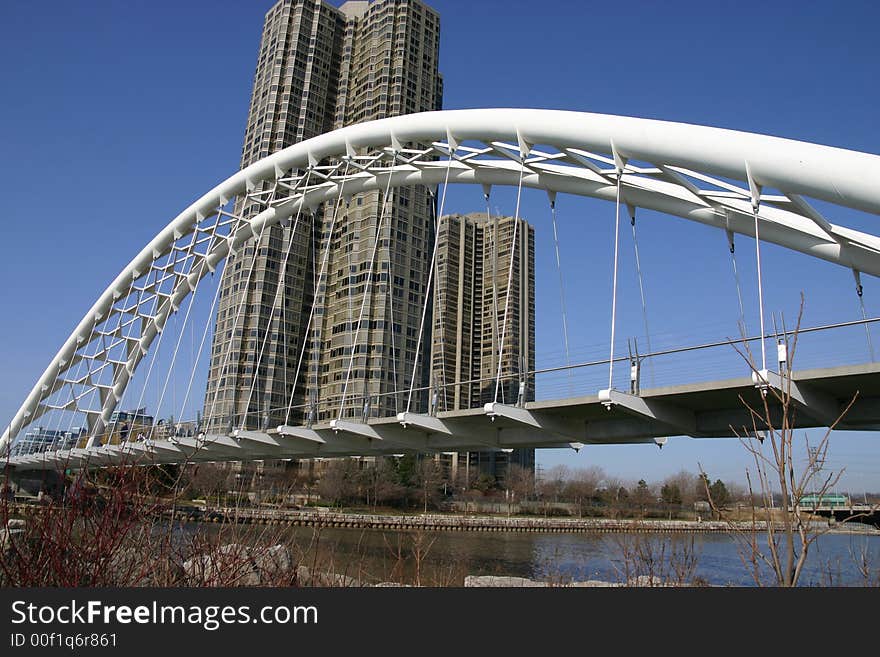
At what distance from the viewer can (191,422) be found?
25109 millimetres

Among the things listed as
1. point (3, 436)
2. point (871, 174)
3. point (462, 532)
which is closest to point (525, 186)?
point (871, 174)

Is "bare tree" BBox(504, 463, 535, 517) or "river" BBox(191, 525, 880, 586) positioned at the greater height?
"bare tree" BBox(504, 463, 535, 517)

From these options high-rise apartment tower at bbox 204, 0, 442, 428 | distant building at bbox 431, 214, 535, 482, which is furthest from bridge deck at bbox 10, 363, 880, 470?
distant building at bbox 431, 214, 535, 482

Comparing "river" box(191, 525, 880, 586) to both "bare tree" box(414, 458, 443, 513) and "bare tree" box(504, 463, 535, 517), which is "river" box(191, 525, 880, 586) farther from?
"bare tree" box(504, 463, 535, 517)

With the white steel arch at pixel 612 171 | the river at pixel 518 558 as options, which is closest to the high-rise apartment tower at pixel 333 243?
the river at pixel 518 558

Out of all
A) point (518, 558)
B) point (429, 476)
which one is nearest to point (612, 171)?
point (518, 558)

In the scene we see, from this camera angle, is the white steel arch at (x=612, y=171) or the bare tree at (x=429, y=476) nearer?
the white steel arch at (x=612, y=171)

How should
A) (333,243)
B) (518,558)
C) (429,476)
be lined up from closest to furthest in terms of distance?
(518,558), (429,476), (333,243)

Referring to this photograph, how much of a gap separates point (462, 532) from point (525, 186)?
33788 mm

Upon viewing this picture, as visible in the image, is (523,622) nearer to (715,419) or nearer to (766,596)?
(766,596)

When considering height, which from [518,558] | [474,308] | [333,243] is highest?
[333,243]

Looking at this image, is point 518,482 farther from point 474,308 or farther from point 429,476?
point 474,308

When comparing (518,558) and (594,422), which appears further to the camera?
(518,558)

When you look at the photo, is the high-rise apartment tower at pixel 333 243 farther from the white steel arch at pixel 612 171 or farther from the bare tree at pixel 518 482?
the white steel arch at pixel 612 171
